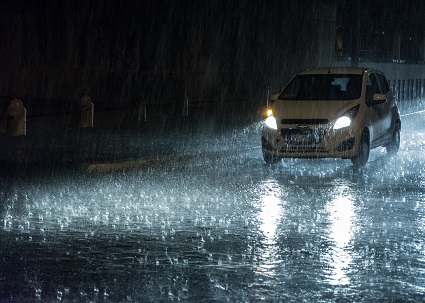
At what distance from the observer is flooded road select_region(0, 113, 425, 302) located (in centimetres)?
738

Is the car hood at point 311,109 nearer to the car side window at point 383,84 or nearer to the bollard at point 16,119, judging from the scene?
the car side window at point 383,84

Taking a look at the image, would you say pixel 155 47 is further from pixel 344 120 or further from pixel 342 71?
pixel 344 120

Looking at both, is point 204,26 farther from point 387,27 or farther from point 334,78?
point 334,78

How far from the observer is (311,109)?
655 inches

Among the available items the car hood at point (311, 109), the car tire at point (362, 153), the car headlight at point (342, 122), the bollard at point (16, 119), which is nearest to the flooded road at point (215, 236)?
the car tire at point (362, 153)

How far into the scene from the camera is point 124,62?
143 feet

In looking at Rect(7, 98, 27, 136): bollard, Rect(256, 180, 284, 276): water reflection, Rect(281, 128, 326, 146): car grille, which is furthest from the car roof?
Rect(7, 98, 27, 136): bollard

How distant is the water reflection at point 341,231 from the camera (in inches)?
313

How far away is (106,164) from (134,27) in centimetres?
2783

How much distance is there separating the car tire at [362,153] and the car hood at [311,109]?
1.90 feet

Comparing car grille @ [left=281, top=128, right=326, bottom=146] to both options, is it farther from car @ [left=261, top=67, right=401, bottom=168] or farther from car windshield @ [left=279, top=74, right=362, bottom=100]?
car windshield @ [left=279, top=74, right=362, bottom=100]

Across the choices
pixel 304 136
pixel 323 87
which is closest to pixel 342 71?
pixel 323 87

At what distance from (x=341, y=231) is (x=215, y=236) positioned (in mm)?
1286

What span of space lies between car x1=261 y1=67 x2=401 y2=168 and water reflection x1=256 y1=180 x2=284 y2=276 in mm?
1839
